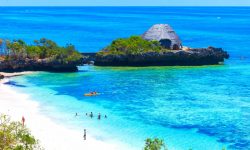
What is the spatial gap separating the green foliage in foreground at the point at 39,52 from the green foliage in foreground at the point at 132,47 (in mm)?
7066

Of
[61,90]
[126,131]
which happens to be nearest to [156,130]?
[126,131]

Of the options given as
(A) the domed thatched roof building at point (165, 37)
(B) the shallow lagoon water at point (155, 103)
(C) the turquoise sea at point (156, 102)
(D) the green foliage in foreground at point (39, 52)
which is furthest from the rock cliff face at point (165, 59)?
(D) the green foliage in foreground at point (39, 52)

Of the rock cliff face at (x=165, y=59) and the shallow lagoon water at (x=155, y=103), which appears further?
the rock cliff face at (x=165, y=59)

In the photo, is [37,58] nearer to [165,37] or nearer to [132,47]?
[132,47]

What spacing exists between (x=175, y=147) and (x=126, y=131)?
546cm

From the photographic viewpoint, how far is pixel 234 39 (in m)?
129

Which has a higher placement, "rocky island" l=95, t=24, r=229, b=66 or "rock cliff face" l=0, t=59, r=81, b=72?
"rocky island" l=95, t=24, r=229, b=66

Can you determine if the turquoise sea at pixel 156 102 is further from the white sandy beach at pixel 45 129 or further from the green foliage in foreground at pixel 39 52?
the green foliage in foreground at pixel 39 52

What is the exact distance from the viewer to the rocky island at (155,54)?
7612 cm

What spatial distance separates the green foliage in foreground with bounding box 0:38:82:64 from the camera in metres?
68.4

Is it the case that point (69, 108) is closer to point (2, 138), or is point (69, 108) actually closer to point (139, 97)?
point (139, 97)

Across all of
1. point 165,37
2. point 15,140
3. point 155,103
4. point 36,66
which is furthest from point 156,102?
point 165,37

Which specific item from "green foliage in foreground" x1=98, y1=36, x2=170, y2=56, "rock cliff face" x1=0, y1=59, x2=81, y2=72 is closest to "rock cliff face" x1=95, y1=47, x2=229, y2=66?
"green foliage in foreground" x1=98, y1=36, x2=170, y2=56

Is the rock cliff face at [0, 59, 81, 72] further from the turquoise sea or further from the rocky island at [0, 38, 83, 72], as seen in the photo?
the turquoise sea
